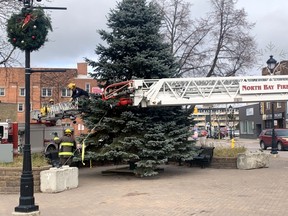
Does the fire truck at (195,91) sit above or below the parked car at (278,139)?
above

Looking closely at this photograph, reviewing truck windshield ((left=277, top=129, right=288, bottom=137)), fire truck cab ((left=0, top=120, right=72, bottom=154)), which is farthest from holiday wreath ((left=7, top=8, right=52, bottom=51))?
truck windshield ((left=277, top=129, right=288, bottom=137))

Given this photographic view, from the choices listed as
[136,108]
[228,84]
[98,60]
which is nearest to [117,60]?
[98,60]

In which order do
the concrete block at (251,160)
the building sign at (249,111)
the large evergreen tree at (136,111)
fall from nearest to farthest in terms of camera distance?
the large evergreen tree at (136,111) → the concrete block at (251,160) → the building sign at (249,111)

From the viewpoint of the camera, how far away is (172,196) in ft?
38.5

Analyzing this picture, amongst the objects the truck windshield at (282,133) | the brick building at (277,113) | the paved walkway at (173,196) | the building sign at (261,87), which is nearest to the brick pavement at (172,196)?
the paved walkway at (173,196)

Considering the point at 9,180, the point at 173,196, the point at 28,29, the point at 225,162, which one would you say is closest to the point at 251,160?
the point at 225,162

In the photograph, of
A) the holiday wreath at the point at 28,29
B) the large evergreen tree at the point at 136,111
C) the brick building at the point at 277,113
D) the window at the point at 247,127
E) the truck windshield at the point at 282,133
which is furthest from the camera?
the window at the point at 247,127

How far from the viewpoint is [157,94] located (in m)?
16.1

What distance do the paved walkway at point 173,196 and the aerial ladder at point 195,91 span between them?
9.66 feet

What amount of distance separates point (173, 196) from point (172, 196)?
0.09 ft

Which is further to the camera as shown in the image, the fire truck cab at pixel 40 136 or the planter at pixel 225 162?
the fire truck cab at pixel 40 136

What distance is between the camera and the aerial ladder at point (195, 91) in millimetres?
16141

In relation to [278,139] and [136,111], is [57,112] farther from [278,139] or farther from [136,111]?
[278,139]

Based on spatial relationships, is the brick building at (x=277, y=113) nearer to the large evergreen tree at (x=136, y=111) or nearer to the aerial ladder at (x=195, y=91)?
the aerial ladder at (x=195, y=91)
